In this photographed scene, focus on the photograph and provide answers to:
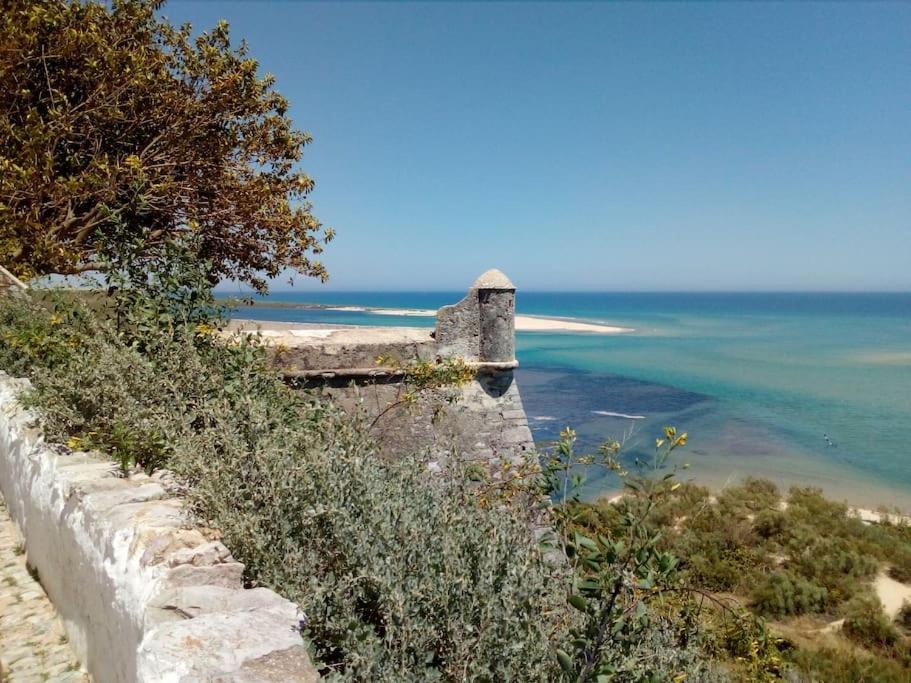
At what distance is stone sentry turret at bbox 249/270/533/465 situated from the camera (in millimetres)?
7457

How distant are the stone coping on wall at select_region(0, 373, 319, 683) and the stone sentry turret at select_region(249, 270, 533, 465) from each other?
4.17 meters

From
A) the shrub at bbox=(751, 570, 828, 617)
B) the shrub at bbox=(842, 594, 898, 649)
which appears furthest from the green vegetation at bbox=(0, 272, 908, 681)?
the shrub at bbox=(751, 570, 828, 617)

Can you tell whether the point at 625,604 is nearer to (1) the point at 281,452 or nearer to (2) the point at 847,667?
(1) the point at 281,452

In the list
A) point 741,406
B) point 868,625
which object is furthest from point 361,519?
point 741,406

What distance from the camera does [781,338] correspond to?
69250 millimetres

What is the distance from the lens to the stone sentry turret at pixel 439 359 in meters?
7.46

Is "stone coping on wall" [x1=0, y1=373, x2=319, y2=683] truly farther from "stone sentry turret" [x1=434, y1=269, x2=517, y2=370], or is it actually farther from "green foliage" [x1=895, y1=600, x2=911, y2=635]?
"green foliage" [x1=895, y1=600, x2=911, y2=635]

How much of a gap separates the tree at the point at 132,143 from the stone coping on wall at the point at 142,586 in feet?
→ 14.9

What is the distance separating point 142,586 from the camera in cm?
193

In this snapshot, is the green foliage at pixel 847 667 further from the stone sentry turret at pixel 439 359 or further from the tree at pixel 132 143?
the tree at pixel 132 143

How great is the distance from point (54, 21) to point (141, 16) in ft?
5.78

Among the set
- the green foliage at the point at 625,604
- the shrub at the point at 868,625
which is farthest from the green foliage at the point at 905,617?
the green foliage at the point at 625,604

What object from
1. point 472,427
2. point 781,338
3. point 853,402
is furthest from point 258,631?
point 781,338

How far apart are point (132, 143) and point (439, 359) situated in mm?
5594
